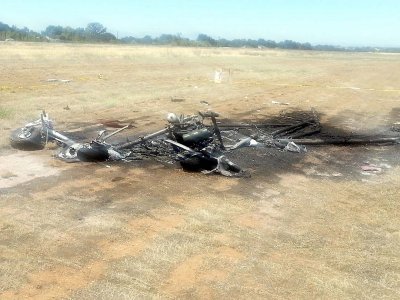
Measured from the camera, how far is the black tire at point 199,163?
10391 mm

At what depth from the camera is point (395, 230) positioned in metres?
7.75

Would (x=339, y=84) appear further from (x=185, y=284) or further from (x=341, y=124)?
(x=185, y=284)

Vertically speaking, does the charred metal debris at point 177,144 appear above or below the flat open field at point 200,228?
above

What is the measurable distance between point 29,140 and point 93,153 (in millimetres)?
2224

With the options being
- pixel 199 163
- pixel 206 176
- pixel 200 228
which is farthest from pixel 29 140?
pixel 200 228

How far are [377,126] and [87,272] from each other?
14.8 metres

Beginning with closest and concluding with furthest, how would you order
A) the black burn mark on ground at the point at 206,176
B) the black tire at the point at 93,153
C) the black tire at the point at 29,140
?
the black burn mark on ground at the point at 206,176
the black tire at the point at 93,153
the black tire at the point at 29,140

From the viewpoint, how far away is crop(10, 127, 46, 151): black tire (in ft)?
38.5

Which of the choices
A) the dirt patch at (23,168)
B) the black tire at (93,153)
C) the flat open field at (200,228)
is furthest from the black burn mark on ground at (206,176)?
the dirt patch at (23,168)

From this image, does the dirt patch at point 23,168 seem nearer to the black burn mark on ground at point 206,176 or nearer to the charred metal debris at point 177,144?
the black burn mark on ground at point 206,176

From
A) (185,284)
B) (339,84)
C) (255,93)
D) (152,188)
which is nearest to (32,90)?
(255,93)

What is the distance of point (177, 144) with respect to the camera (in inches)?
413

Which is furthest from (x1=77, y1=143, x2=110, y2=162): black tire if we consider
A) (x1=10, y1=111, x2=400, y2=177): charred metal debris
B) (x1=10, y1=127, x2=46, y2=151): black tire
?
(x1=10, y1=127, x2=46, y2=151): black tire

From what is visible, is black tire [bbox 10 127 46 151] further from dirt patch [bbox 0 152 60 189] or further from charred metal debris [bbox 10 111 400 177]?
dirt patch [bbox 0 152 60 189]
